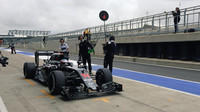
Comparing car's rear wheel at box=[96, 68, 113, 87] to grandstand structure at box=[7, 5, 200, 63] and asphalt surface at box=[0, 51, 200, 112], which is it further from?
grandstand structure at box=[7, 5, 200, 63]

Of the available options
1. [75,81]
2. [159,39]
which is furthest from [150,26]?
[75,81]

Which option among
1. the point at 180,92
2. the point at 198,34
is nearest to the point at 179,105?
the point at 180,92

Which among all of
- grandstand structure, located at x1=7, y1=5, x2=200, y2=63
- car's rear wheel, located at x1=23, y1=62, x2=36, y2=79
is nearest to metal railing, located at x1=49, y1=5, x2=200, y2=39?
grandstand structure, located at x1=7, y1=5, x2=200, y2=63

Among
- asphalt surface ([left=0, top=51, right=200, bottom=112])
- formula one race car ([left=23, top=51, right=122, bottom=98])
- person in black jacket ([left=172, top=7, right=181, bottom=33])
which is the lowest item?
asphalt surface ([left=0, top=51, right=200, bottom=112])

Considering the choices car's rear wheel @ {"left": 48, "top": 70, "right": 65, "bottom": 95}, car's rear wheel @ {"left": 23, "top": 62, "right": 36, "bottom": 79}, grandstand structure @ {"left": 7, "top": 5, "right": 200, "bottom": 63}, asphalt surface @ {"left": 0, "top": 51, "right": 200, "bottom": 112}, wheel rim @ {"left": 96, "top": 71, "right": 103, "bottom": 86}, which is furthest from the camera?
grandstand structure @ {"left": 7, "top": 5, "right": 200, "bottom": 63}

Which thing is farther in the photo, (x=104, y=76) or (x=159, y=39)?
(x=159, y=39)

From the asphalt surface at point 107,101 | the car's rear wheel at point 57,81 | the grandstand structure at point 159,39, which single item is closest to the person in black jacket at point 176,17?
the grandstand structure at point 159,39

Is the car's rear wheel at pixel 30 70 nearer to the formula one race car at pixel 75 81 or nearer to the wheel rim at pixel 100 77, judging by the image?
the formula one race car at pixel 75 81

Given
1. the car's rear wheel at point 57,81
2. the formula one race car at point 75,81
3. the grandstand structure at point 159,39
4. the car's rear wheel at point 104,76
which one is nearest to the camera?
the formula one race car at point 75,81

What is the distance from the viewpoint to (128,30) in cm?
2203

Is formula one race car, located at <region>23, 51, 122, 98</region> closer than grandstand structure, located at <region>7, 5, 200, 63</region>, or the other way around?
formula one race car, located at <region>23, 51, 122, 98</region>

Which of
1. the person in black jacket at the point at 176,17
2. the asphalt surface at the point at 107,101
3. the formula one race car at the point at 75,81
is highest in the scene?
the person in black jacket at the point at 176,17

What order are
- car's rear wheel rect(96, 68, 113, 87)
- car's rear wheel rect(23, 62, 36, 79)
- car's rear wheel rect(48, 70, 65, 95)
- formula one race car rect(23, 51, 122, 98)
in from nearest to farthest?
formula one race car rect(23, 51, 122, 98) < car's rear wheel rect(48, 70, 65, 95) < car's rear wheel rect(96, 68, 113, 87) < car's rear wheel rect(23, 62, 36, 79)

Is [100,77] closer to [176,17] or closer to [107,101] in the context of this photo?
[107,101]
